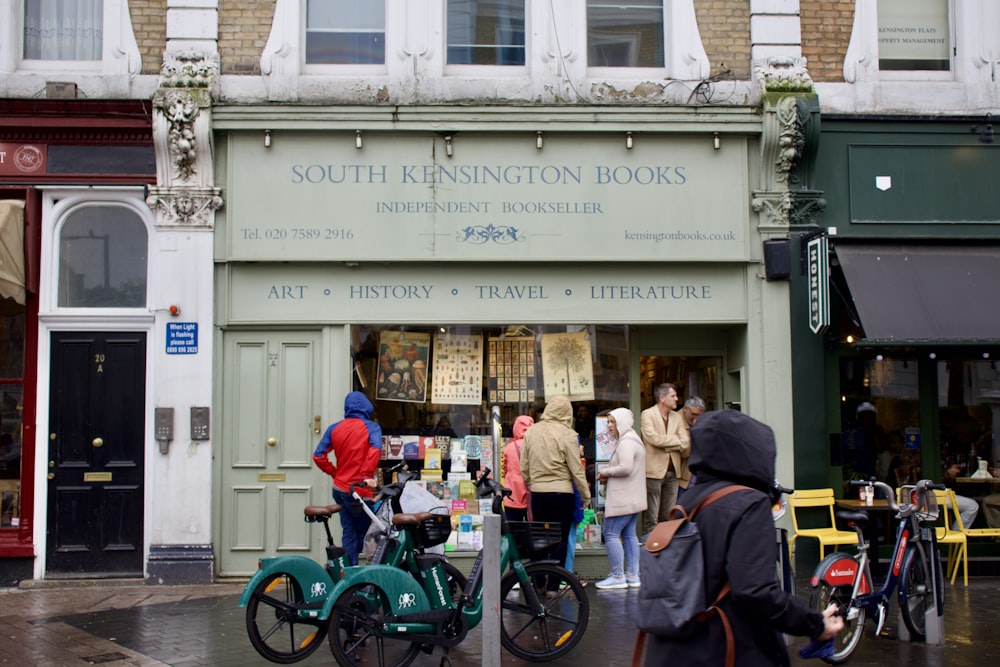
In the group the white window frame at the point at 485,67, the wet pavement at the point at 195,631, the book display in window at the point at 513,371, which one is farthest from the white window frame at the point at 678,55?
the wet pavement at the point at 195,631

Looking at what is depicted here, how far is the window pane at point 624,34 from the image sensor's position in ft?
36.8

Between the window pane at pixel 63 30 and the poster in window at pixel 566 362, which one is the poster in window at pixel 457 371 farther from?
the window pane at pixel 63 30

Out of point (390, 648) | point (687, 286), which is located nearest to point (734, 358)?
point (687, 286)

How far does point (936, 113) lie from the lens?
11047 millimetres

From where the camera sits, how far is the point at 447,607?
7.09 m

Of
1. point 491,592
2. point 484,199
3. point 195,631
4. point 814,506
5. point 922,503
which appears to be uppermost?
point 484,199

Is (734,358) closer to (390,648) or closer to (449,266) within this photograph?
(449,266)

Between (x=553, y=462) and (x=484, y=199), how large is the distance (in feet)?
9.78

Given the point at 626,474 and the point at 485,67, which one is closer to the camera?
the point at 626,474

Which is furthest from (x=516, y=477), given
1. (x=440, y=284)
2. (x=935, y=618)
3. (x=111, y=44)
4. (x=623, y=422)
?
(x=111, y=44)

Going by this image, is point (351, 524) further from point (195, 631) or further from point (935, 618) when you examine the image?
point (935, 618)

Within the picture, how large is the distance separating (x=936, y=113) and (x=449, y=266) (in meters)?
5.50

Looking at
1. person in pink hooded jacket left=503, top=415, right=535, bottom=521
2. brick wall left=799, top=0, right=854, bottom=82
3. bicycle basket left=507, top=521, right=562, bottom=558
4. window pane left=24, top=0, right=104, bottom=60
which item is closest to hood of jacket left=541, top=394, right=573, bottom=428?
person in pink hooded jacket left=503, top=415, right=535, bottom=521

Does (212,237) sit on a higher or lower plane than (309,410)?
higher
